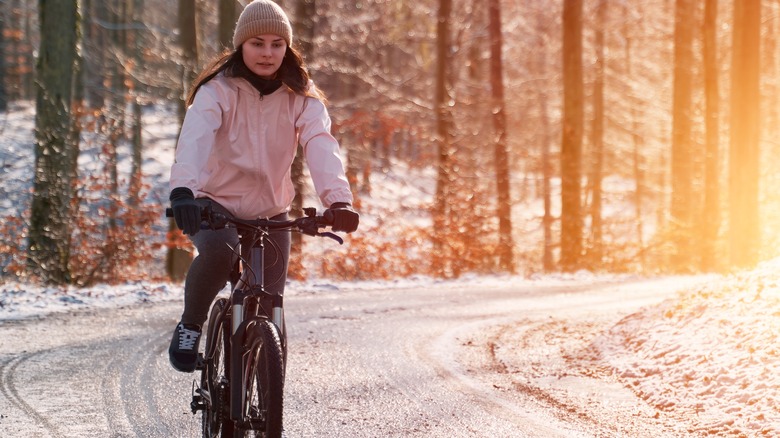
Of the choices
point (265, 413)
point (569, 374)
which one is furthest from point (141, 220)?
point (265, 413)

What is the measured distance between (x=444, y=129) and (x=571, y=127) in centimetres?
339

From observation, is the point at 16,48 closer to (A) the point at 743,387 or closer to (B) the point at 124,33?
(B) the point at 124,33

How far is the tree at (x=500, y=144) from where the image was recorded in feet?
69.9

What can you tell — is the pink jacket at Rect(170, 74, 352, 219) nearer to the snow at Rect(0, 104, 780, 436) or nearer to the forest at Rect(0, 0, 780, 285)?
the snow at Rect(0, 104, 780, 436)

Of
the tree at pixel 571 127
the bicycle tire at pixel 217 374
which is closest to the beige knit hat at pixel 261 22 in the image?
the bicycle tire at pixel 217 374

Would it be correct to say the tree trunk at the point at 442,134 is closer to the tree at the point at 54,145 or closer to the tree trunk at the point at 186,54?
the tree trunk at the point at 186,54

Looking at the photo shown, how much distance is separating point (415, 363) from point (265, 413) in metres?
3.85

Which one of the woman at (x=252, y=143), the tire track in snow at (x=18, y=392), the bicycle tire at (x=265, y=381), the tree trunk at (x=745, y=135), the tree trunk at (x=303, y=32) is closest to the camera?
the bicycle tire at (x=265, y=381)

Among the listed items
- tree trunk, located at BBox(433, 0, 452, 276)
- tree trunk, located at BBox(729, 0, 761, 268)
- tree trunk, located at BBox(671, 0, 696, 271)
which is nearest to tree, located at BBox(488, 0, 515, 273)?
tree trunk, located at BBox(433, 0, 452, 276)

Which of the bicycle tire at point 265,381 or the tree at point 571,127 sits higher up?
the tree at point 571,127

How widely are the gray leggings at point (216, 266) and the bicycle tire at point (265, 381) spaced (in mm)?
512

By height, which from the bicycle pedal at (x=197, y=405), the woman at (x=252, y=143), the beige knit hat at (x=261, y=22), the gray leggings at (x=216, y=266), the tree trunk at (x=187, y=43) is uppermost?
the tree trunk at (x=187, y=43)

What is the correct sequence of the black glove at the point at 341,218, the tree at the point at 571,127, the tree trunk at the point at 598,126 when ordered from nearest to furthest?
the black glove at the point at 341,218 < the tree at the point at 571,127 < the tree trunk at the point at 598,126

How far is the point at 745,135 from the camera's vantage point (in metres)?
18.0
